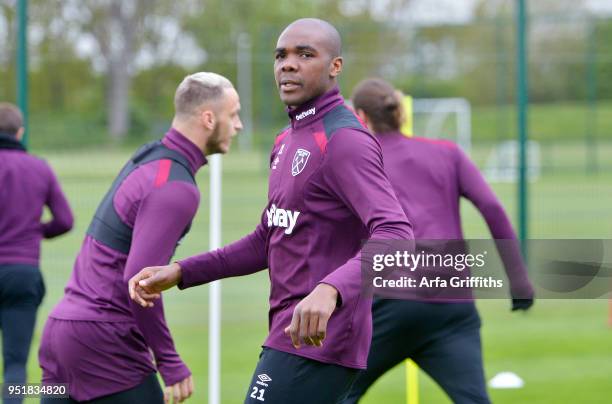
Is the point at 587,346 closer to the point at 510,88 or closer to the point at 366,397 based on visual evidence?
the point at 366,397

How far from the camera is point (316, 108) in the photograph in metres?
4.24

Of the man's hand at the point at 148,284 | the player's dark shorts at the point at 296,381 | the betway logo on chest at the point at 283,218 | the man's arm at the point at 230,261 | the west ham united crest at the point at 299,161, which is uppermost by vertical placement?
the west ham united crest at the point at 299,161

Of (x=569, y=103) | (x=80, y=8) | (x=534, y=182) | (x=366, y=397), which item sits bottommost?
(x=366, y=397)

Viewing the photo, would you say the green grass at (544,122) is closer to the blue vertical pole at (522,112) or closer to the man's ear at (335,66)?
the blue vertical pole at (522,112)

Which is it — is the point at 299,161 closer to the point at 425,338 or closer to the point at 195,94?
the point at 195,94

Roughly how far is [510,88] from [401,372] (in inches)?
763

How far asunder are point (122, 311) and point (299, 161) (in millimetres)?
1189

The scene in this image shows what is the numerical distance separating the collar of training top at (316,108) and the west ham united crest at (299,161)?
0.50ft

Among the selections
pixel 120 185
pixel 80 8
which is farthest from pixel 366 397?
pixel 80 8

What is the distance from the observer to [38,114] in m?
20.7

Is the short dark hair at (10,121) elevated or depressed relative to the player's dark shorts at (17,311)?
elevated

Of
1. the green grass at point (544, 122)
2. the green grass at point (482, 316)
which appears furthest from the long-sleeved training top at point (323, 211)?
the green grass at point (544, 122)

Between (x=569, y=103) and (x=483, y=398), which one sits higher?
(x=569, y=103)

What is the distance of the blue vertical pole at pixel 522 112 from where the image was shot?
11.4 metres
